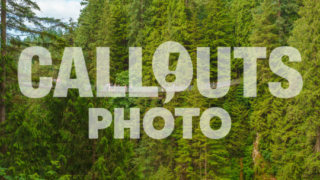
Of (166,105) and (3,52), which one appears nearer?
(3,52)

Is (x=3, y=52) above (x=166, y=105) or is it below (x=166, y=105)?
above

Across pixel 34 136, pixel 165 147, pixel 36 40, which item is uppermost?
pixel 36 40

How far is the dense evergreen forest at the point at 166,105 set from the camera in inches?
319

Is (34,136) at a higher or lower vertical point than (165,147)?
higher

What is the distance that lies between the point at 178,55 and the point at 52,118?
67.4ft

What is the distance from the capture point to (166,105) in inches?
909

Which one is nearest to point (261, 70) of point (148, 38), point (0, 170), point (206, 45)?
point (206, 45)

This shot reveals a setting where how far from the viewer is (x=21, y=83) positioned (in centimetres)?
831

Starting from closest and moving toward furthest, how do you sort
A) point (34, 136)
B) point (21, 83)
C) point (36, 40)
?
1. point (34, 136)
2. point (21, 83)
3. point (36, 40)

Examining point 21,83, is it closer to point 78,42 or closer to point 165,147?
point 165,147

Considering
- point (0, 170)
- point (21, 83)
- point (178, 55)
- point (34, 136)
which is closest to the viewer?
point (0, 170)

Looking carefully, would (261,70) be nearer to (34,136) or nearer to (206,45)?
(206,45)

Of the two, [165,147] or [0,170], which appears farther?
[165,147]

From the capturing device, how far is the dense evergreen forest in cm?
811
